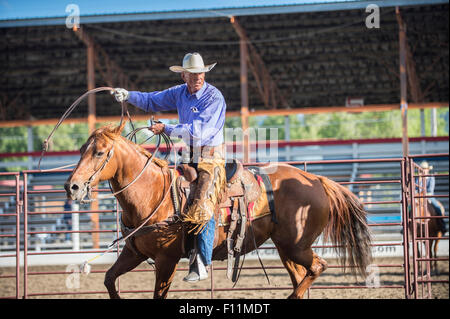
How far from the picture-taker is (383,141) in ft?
56.3

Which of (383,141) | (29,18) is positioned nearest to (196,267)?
(29,18)

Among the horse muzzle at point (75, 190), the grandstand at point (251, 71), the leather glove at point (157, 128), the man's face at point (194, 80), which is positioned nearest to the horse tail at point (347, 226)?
the man's face at point (194, 80)

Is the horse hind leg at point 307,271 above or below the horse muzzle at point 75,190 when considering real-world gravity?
below

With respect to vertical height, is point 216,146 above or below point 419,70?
below

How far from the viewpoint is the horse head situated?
3.86m

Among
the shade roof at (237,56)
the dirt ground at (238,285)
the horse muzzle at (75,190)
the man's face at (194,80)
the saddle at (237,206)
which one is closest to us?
the horse muzzle at (75,190)

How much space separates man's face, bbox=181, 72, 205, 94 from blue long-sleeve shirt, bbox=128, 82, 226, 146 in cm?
4

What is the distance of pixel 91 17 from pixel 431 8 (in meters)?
7.50

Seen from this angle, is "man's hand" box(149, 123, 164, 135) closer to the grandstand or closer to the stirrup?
the stirrup

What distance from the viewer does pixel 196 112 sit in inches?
172

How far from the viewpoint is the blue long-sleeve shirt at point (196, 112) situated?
170 inches

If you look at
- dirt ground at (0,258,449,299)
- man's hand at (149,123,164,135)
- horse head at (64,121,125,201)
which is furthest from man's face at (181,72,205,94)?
dirt ground at (0,258,449,299)

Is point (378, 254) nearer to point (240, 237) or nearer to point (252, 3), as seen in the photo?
point (252, 3)

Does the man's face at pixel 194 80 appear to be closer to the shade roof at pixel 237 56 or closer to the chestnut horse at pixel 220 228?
the chestnut horse at pixel 220 228
